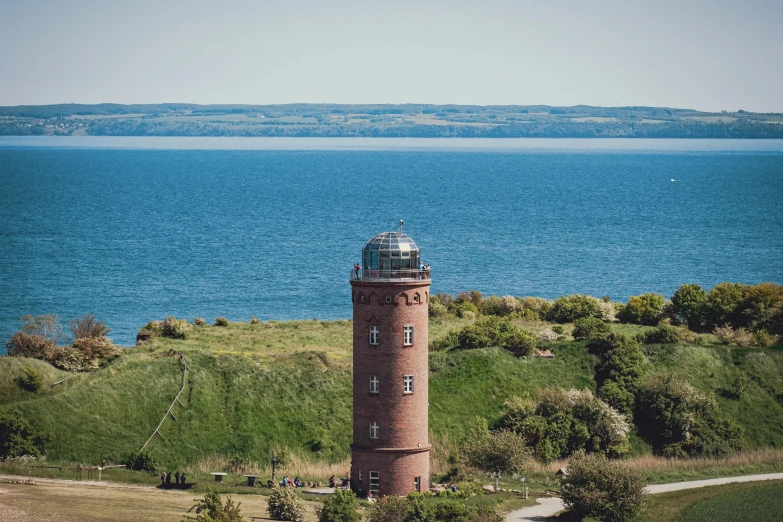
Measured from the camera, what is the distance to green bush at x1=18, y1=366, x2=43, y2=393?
7225 centimetres

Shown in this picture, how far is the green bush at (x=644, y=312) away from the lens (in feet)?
317

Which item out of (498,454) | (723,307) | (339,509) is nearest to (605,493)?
(498,454)

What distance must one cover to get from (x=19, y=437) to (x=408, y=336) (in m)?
21.5

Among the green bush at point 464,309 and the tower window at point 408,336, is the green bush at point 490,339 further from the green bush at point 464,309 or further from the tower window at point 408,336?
the tower window at point 408,336

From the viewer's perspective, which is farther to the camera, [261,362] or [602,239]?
[602,239]

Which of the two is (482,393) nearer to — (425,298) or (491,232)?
(425,298)

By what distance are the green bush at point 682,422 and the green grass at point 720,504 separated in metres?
8.26

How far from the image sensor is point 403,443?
59.3 meters

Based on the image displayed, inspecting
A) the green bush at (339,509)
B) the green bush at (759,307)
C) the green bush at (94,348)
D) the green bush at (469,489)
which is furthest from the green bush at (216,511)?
the green bush at (759,307)

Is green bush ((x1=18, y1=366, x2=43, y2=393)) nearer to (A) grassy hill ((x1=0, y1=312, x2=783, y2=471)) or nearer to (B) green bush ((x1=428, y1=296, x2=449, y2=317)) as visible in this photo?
(A) grassy hill ((x1=0, y1=312, x2=783, y2=471))

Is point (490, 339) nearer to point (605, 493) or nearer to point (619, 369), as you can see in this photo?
point (619, 369)

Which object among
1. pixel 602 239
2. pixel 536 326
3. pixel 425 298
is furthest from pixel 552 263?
pixel 425 298

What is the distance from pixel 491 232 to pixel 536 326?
102 m

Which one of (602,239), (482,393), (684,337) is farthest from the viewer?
(602,239)
